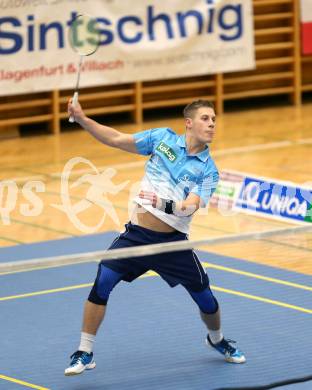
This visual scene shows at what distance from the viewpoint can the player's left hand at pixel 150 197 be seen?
769cm

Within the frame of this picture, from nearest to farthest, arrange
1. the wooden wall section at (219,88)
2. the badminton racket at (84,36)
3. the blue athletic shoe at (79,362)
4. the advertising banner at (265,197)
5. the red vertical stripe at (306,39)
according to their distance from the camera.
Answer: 1. the blue athletic shoe at (79,362)
2. the badminton racket at (84,36)
3. the advertising banner at (265,197)
4. the wooden wall section at (219,88)
5. the red vertical stripe at (306,39)

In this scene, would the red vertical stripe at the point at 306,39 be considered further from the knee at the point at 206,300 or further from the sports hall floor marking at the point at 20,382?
the sports hall floor marking at the point at 20,382

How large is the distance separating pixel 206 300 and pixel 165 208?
2.31 ft

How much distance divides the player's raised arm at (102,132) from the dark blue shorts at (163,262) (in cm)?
54

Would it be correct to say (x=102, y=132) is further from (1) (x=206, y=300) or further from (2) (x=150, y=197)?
(1) (x=206, y=300)

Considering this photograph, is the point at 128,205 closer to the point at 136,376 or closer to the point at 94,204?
the point at 94,204

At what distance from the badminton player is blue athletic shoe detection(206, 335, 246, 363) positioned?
3 centimetres

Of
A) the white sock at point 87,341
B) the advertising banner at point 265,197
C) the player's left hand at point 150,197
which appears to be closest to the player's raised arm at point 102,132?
the player's left hand at point 150,197

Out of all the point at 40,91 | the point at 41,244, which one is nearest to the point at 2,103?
the point at 40,91

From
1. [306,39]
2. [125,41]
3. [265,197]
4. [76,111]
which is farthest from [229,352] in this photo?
[306,39]

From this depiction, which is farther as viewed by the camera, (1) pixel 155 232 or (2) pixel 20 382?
(1) pixel 155 232

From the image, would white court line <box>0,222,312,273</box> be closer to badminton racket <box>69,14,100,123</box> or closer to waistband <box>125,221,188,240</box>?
waistband <box>125,221,188,240</box>

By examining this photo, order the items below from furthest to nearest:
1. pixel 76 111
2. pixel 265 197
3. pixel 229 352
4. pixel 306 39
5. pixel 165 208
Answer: pixel 306 39
pixel 265 197
pixel 229 352
pixel 165 208
pixel 76 111

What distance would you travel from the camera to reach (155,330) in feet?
28.5
